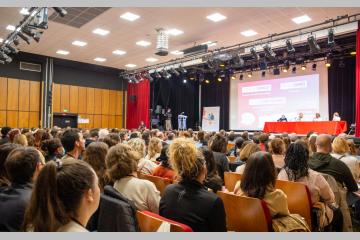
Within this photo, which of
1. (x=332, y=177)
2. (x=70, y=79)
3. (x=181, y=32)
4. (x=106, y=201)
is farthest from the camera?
(x=70, y=79)

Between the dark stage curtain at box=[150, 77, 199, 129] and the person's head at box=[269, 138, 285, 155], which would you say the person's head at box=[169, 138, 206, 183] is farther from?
the dark stage curtain at box=[150, 77, 199, 129]

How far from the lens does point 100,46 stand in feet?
42.4

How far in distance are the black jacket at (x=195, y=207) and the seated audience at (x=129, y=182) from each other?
1.04ft

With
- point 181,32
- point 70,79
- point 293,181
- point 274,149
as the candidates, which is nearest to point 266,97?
point 181,32

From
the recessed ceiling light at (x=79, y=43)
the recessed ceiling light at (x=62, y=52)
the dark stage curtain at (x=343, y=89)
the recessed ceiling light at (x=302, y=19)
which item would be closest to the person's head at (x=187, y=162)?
the recessed ceiling light at (x=302, y=19)

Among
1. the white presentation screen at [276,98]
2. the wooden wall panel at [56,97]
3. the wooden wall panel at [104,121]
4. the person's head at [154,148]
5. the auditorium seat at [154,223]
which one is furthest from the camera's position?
the wooden wall panel at [104,121]

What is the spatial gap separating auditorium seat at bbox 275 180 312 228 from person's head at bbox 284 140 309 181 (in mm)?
178

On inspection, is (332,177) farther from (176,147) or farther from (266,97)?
(266,97)

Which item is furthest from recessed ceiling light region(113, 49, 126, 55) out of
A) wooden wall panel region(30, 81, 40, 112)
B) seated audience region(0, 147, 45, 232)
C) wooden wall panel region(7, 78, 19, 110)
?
seated audience region(0, 147, 45, 232)

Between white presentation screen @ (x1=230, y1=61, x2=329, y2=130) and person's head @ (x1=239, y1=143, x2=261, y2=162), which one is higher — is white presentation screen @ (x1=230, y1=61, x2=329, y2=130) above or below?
above

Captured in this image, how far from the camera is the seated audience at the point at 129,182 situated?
7.80 feet

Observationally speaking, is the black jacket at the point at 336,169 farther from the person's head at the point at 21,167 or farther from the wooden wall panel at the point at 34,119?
the wooden wall panel at the point at 34,119

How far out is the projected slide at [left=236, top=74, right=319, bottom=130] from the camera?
13.4m

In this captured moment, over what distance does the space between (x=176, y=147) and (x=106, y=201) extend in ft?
2.29
